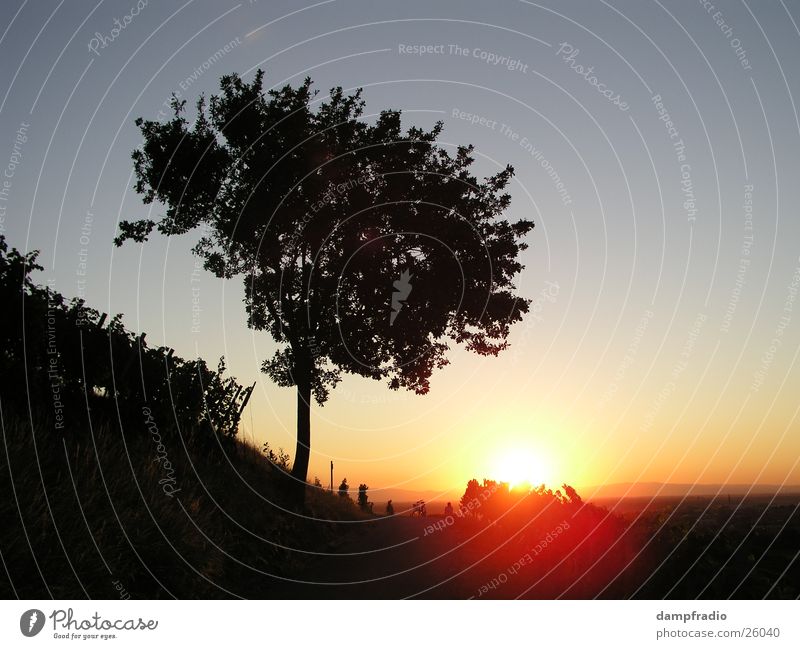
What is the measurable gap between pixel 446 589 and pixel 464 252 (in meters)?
16.3

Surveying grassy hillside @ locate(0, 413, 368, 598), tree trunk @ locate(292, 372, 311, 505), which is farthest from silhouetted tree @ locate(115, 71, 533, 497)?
grassy hillside @ locate(0, 413, 368, 598)

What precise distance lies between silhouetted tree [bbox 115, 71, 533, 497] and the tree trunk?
0.05 m

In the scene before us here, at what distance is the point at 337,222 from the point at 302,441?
7508mm

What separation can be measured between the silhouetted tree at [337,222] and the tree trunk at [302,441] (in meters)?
0.05

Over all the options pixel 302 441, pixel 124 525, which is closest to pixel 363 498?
pixel 302 441

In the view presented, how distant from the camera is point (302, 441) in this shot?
25.4 m

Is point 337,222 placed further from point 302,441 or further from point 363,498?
point 363,498

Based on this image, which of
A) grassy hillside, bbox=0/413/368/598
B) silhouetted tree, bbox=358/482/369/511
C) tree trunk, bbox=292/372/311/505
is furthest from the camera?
silhouetted tree, bbox=358/482/369/511

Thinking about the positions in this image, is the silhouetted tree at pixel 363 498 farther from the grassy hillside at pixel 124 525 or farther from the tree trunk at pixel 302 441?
the grassy hillside at pixel 124 525

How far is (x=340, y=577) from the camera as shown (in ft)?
45.2

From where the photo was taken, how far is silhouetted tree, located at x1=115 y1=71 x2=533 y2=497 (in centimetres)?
2516

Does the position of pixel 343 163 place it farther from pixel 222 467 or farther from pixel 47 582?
pixel 47 582

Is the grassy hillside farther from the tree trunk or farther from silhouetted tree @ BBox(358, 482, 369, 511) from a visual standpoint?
silhouetted tree @ BBox(358, 482, 369, 511)
